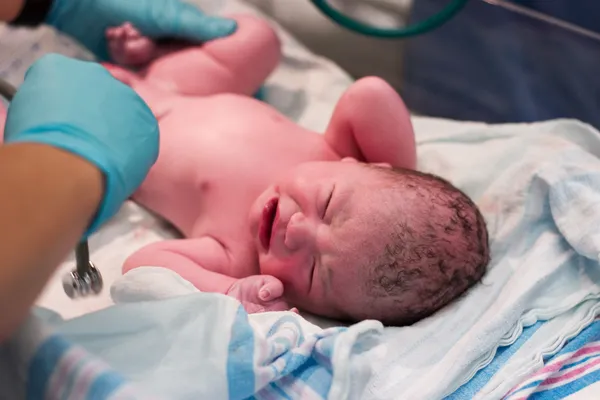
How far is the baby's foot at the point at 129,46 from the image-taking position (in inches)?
48.2

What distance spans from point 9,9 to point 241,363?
22.9 inches

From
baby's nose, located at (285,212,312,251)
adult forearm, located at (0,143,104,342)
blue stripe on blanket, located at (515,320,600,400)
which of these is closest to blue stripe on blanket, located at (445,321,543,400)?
blue stripe on blanket, located at (515,320,600,400)

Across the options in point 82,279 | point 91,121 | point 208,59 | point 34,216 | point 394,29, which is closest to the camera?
point 34,216

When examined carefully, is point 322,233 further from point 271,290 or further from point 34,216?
point 34,216

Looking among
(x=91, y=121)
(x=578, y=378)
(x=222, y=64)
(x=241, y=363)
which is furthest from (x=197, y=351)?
(x=222, y=64)

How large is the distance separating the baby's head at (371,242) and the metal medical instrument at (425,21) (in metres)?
0.46

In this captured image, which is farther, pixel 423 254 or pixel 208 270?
pixel 208 270

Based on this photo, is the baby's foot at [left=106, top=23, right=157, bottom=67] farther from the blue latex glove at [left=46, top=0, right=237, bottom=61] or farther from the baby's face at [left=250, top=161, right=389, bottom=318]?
the baby's face at [left=250, top=161, right=389, bottom=318]

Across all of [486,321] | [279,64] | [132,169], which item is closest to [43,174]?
[132,169]

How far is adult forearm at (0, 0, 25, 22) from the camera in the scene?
0.88 meters

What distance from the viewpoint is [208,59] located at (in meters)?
1.22

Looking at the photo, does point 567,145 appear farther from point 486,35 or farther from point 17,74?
point 17,74

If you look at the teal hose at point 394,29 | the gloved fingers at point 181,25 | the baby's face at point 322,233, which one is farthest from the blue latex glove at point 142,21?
the baby's face at point 322,233

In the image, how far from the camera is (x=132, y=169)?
604 millimetres
